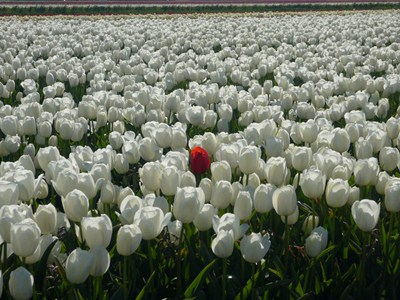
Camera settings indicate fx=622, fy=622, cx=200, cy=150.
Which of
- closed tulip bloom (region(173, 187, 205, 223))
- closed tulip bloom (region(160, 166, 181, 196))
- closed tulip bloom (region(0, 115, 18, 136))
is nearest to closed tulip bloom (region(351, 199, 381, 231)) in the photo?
closed tulip bloom (region(173, 187, 205, 223))

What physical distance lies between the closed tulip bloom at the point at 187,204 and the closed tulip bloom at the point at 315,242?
49cm

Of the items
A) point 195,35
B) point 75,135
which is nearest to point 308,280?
point 75,135

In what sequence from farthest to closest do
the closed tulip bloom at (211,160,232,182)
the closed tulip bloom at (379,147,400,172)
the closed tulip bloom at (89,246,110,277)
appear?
the closed tulip bloom at (379,147,400,172)
the closed tulip bloom at (211,160,232,182)
the closed tulip bloom at (89,246,110,277)

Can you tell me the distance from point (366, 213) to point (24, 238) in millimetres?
1318

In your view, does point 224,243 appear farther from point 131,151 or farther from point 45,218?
point 131,151

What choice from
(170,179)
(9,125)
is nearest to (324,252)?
(170,179)

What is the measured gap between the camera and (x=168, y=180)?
8.96ft

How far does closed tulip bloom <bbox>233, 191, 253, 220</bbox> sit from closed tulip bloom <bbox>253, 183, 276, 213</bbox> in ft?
0.21

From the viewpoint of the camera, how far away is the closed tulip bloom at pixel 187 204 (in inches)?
94.0

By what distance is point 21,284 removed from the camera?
2068 mm

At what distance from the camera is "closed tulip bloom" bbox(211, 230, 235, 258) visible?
2.32 m

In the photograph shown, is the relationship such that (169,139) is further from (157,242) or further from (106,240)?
(106,240)

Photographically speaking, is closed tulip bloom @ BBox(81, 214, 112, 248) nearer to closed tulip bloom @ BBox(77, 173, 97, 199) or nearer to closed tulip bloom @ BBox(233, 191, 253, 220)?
closed tulip bloom @ BBox(77, 173, 97, 199)

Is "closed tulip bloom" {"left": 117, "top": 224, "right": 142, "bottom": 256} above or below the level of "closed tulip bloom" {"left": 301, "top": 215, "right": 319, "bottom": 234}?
above
